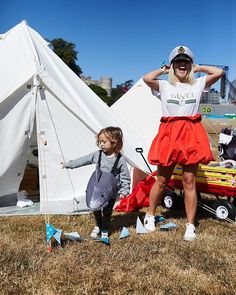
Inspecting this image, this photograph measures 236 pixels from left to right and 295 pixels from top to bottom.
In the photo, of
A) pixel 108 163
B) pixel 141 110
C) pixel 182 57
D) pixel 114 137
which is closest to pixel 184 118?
pixel 182 57

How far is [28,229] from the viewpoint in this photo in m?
3.48

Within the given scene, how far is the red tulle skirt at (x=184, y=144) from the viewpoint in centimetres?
343

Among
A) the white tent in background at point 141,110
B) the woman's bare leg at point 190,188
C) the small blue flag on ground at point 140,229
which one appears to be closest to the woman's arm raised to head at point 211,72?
the woman's bare leg at point 190,188

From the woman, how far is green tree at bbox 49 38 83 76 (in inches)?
1387

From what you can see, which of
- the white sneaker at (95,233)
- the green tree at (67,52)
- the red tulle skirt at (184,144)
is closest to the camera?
the white sneaker at (95,233)

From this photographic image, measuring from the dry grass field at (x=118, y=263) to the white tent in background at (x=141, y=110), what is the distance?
2383 mm

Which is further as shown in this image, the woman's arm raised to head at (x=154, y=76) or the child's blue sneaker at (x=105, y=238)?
the woman's arm raised to head at (x=154, y=76)

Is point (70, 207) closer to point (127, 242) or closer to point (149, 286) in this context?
point (127, 242)

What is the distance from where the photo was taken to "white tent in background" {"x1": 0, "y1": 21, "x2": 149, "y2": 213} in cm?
401

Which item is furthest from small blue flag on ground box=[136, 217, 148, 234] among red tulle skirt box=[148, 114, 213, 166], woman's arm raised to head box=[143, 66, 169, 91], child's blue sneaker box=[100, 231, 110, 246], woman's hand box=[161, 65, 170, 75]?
woman's hand box=[161, 65, 170, 75]

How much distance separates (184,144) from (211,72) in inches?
24.8

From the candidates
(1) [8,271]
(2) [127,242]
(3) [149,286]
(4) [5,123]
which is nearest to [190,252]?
(2) [127,242]

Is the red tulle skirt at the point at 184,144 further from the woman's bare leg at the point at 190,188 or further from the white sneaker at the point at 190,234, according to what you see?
the white sneaker at the point at 190,234

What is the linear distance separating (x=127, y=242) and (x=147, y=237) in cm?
21
